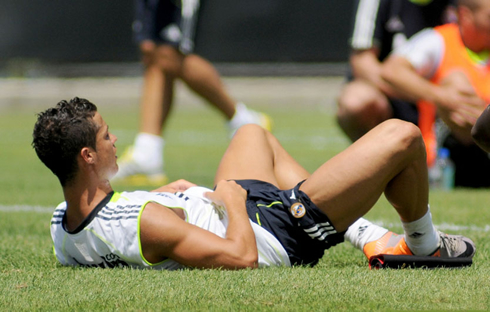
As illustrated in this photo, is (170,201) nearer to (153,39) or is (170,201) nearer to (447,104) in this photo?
(447,104)

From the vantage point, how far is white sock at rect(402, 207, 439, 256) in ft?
10.3

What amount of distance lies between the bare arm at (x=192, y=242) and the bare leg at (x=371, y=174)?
0.32m

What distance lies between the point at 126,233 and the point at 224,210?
18.1 inches

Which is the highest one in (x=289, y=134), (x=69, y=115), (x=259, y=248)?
(x=69, y=115)

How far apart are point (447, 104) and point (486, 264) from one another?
2277mm

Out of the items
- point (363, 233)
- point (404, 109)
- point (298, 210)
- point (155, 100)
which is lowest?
point (155, 100)

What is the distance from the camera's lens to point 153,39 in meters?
6.16

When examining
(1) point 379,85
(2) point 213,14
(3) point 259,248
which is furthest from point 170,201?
(2) point 213,14

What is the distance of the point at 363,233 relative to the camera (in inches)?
135

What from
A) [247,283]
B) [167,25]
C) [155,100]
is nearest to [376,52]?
[167,25]

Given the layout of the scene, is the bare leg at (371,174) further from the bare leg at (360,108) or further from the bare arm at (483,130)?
the bare leg at (360,108)

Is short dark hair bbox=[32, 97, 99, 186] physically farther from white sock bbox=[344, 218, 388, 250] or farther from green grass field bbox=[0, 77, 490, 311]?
white sock bbox=[344, 218, 388, 250]

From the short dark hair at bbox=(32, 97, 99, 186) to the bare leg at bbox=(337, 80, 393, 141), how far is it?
3.01 metres

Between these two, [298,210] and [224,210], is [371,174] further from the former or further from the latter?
[224,210]
